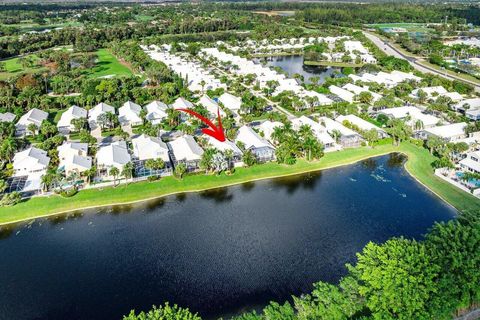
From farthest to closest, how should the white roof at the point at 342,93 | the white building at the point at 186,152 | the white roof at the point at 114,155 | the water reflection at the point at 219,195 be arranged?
the white roof at the point at 342,93
the white building at the point at 186,152
the white roof at the point at 114,155
the water reflection at the point at 219,195

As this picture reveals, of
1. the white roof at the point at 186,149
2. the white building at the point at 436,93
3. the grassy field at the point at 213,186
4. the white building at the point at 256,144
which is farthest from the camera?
the white building at the point at 436,93

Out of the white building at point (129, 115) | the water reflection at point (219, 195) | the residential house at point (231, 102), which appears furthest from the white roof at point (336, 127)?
the white building at point (129, 115)

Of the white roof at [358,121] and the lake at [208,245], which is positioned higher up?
the white roof at [358,121]

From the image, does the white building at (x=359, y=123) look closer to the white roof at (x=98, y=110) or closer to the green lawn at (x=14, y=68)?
the white roof at (x=98, y=110)

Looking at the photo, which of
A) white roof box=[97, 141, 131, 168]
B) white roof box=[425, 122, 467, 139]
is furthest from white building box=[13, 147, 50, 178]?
white roof box=[425, 122, 467, 139]

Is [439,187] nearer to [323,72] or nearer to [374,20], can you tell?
[323,72]

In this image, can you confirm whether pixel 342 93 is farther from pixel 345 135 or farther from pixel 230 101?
pixel 230 101

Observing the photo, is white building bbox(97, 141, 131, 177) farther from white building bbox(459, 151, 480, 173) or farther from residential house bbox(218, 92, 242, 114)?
white building bbox(459, 151, 480, 173)
